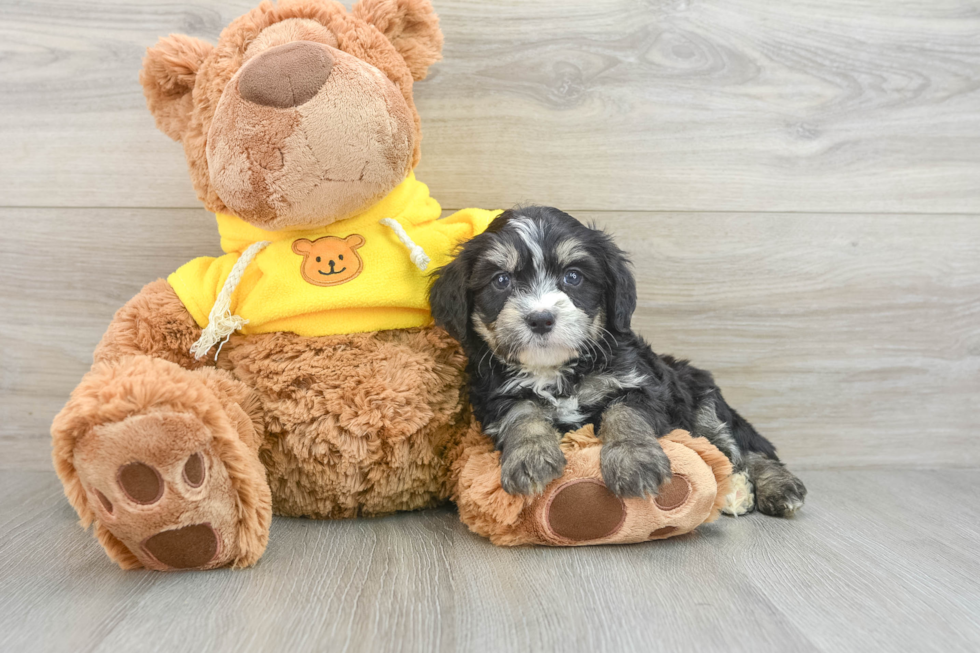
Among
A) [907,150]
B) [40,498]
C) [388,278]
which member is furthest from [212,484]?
[907,150]

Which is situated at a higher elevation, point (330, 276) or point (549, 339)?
point (330, 276)

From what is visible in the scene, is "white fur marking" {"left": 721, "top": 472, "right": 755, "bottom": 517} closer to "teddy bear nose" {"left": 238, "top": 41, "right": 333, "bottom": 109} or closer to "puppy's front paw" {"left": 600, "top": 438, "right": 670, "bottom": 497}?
"puppy's front paw" {"left": 600, "top": 438, "right": 670, "bottom": 497}

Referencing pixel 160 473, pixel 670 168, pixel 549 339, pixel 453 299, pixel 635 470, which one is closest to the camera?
pixel 160 473

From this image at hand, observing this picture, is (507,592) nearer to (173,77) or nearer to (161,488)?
(161,488)

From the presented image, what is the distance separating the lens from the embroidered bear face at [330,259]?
75.4 inches

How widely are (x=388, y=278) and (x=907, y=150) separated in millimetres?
1893

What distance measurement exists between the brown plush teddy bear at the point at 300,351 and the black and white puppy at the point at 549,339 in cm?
9

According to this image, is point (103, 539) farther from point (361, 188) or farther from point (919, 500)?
point (919, 500)

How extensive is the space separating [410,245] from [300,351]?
1.33 feet

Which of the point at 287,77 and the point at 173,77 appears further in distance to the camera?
the point at 173,77

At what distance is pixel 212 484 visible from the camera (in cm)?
154

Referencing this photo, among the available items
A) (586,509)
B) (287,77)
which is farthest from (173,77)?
(586,509)

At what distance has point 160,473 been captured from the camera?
4.83 feet

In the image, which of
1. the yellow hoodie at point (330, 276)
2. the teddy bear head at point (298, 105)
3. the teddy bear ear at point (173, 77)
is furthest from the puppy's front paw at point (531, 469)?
the teddy bear ear at point (173, 77)
